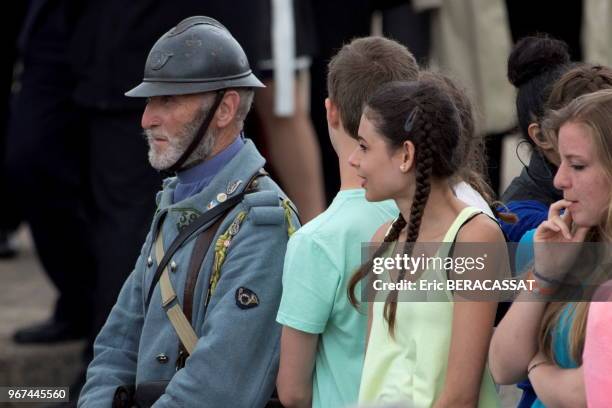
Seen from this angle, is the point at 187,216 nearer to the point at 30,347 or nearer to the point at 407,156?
the point at 407,156

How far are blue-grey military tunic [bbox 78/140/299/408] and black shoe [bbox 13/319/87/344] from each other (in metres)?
2.46

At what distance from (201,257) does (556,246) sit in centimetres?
106

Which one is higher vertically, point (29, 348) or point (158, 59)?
point (158, 59)

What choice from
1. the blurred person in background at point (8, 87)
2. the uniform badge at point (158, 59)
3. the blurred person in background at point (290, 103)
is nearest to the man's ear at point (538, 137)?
the uniform badge at point (158, 59)

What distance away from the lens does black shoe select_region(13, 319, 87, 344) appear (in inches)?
260

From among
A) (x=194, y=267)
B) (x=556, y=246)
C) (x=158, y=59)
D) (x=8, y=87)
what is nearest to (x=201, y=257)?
(x=194, y=267)

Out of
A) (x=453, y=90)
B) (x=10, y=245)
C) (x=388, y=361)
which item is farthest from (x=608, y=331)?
(x=10, y=245)

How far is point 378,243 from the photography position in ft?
11.8

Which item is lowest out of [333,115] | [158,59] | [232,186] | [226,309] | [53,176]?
[53,176]

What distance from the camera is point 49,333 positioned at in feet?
21.7

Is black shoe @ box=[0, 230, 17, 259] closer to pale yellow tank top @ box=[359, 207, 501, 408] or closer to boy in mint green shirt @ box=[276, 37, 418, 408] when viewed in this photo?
boy in mint green shirt @ box=[276, 37, 418, 408]

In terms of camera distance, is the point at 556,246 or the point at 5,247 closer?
the point at 556,246

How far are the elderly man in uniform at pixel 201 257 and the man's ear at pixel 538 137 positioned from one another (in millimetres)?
658

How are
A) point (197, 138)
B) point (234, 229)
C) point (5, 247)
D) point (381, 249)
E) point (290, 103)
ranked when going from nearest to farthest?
point (381, 249), point (234, 229), point (197, 138), point (290, 103), point (5, 247)
